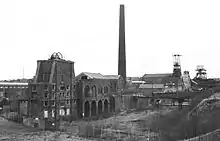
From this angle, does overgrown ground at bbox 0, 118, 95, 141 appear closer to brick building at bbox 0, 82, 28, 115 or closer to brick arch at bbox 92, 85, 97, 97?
brick building at bbox 0, 82, 28, 115

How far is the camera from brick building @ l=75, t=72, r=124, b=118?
151 ft

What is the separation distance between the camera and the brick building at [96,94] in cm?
4616

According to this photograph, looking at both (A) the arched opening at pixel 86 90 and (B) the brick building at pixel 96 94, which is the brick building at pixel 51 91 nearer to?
(B) the brick building at pixel 96 94

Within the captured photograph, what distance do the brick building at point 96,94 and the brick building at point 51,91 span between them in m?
2.70

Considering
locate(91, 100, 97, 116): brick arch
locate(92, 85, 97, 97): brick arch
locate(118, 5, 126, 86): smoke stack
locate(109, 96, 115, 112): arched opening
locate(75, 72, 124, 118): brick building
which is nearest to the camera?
locate(75, 72, 124, 118): brick building

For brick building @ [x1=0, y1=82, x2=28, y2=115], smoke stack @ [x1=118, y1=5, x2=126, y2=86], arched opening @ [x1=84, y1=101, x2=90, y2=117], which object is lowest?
arched opening @ [x1=84, y1=101, x2=90, y2=117]

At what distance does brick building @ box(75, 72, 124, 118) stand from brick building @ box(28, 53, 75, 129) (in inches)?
106

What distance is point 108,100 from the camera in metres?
52.5

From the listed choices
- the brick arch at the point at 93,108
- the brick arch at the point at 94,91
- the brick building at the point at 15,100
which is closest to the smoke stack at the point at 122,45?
the brick arch at the point at 94,91

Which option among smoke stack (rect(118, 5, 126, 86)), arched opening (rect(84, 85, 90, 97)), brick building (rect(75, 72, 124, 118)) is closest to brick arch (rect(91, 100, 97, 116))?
brick building (rect(75, 72, 124, 118))

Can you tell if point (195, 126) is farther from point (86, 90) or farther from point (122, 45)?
point (122, 45)

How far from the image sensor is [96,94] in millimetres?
48812

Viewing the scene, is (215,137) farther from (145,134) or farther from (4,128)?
(4,128)

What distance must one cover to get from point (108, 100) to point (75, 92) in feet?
30.5
